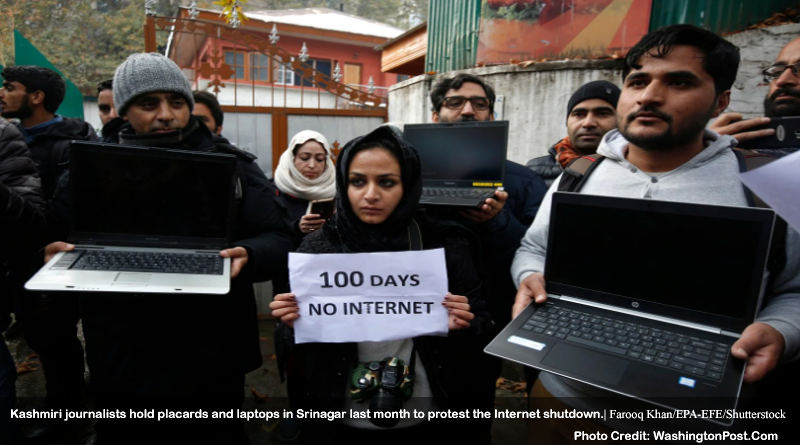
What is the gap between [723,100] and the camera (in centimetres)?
157

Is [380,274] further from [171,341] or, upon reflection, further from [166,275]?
[171,341]

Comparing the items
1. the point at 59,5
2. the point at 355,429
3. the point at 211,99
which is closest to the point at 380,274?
the point at 355,429

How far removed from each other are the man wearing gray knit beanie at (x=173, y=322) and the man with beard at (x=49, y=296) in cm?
115

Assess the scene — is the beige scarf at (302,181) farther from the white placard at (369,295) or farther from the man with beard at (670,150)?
the man with beard at (670,150)

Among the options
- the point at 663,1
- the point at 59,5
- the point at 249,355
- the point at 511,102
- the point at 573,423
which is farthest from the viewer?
the point at 59,5

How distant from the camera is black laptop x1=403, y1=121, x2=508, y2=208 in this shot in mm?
2219

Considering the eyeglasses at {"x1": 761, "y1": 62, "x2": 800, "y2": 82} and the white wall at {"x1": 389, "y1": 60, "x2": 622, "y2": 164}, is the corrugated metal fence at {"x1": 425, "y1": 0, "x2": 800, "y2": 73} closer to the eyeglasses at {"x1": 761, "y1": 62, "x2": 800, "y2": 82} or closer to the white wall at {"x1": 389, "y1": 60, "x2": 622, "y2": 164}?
the white wall at {"x1": 389, "y1": 60, "x2": 622, "y2": 164}

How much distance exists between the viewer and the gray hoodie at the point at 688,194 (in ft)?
4.17

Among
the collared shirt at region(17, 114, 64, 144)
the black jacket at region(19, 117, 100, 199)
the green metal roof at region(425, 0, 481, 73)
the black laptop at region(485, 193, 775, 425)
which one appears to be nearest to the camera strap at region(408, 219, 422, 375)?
the black laptop at region(485, 193, 775, 425)

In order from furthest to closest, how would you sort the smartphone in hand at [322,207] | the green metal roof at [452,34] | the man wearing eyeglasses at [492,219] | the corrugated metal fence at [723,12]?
the green metal roof at [452,34], the corrugated metal fence at [723,12], the smartphone in hand at [322,207], the man wearing eyeglasses at [492,219]

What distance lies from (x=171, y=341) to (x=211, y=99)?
265 cm

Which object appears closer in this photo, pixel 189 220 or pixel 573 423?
pixel 573 423

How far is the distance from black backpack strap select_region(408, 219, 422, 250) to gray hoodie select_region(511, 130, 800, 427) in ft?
1.35

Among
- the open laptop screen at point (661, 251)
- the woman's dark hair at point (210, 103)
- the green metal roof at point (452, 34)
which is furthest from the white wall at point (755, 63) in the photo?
the woman's dark hair at point (210, 103)
